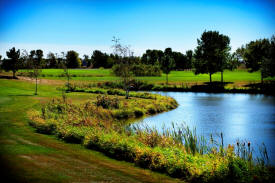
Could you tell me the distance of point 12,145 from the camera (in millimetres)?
11703

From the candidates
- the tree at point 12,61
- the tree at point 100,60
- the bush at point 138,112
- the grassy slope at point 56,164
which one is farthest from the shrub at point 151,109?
the tree at point 100,60

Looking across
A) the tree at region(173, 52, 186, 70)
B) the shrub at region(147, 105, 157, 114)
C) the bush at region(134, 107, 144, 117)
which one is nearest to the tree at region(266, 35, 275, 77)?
the shrub at region(147, 105, 157, 114)

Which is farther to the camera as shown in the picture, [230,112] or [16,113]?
[230,112]

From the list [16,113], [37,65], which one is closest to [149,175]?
[16,113]

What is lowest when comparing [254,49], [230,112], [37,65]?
[230,112]

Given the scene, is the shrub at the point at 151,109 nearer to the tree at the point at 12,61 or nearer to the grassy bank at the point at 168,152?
the grassy bank at the point at 168,152

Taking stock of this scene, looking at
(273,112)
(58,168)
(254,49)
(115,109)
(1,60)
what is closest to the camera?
(58,168)

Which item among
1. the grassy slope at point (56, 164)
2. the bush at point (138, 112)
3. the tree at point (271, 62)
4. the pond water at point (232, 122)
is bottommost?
the pond water at point (232, 122)

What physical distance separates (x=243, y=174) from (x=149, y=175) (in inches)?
120

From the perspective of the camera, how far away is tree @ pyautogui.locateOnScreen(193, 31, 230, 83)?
219 feet

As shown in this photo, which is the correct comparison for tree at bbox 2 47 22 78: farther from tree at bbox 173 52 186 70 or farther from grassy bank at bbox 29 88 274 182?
tree at bbox 173 52 186 70

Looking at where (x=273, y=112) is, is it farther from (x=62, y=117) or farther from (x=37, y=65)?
(x=37, y=65)

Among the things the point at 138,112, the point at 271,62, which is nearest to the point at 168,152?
the point at 138,112

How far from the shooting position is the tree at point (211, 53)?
66.9 metres
